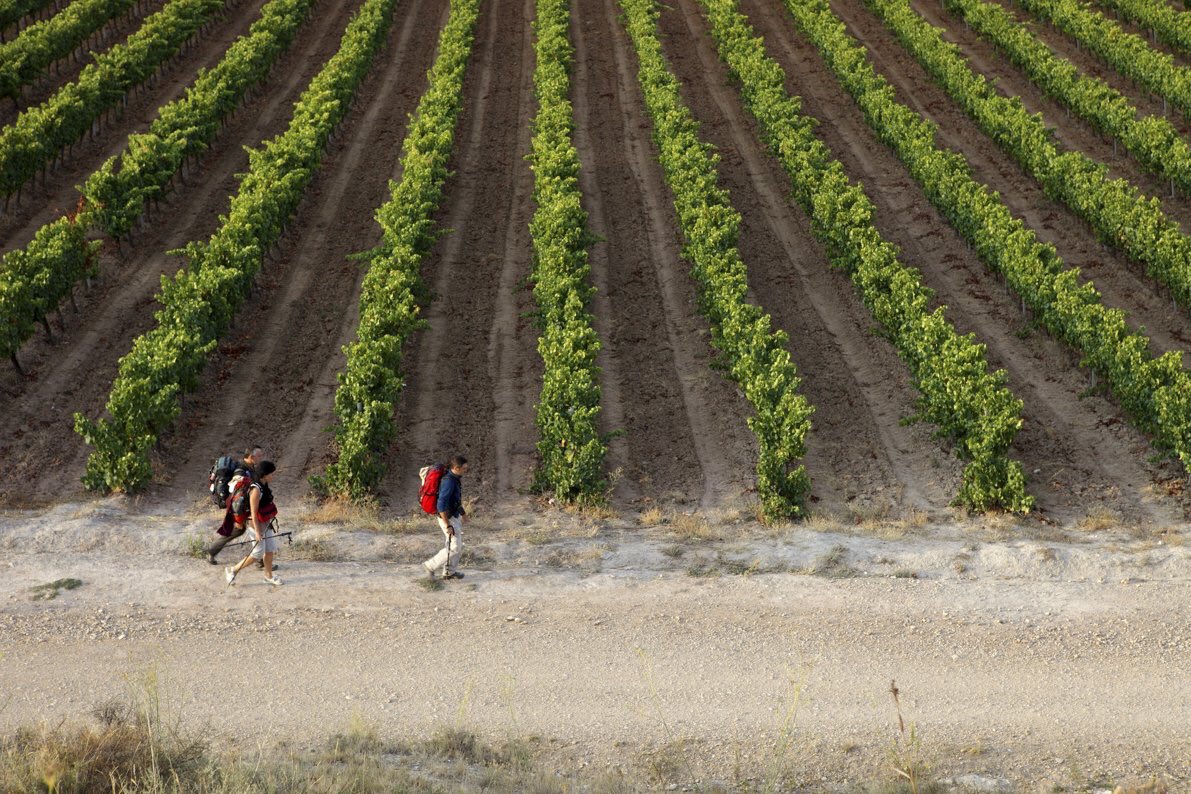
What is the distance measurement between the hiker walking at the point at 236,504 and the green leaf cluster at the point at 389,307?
124 inches

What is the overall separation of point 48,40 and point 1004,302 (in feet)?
106

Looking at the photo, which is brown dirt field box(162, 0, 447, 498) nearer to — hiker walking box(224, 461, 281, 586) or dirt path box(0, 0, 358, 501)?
dirt path box(0, 0, 358, 501)

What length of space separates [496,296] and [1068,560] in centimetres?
1523

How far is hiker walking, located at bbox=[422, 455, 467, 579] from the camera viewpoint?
1603 cm

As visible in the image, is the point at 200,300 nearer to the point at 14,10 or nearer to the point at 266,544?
the point at 266,544

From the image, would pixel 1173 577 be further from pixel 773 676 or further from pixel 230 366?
pixel 230 366

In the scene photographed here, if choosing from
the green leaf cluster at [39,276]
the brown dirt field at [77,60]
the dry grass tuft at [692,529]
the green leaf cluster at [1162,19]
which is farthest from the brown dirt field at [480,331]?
the green leaf cluster at [1162,19]

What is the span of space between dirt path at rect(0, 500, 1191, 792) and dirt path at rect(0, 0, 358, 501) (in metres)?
3.12

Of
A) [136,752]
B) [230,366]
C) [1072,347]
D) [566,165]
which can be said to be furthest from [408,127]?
[136,752]

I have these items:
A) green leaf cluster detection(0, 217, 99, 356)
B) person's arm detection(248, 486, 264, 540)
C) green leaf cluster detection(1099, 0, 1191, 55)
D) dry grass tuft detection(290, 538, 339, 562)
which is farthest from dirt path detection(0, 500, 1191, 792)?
green leaf cluster detection(1099, 0, 1191, 55)

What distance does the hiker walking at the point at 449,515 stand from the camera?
52.6ft

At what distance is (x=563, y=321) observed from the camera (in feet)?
80.3

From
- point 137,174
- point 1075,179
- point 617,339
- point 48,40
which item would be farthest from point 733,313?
point 48,40

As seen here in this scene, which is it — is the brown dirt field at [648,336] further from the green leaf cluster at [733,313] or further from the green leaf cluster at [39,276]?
the green leaf cluster at [39,276]
